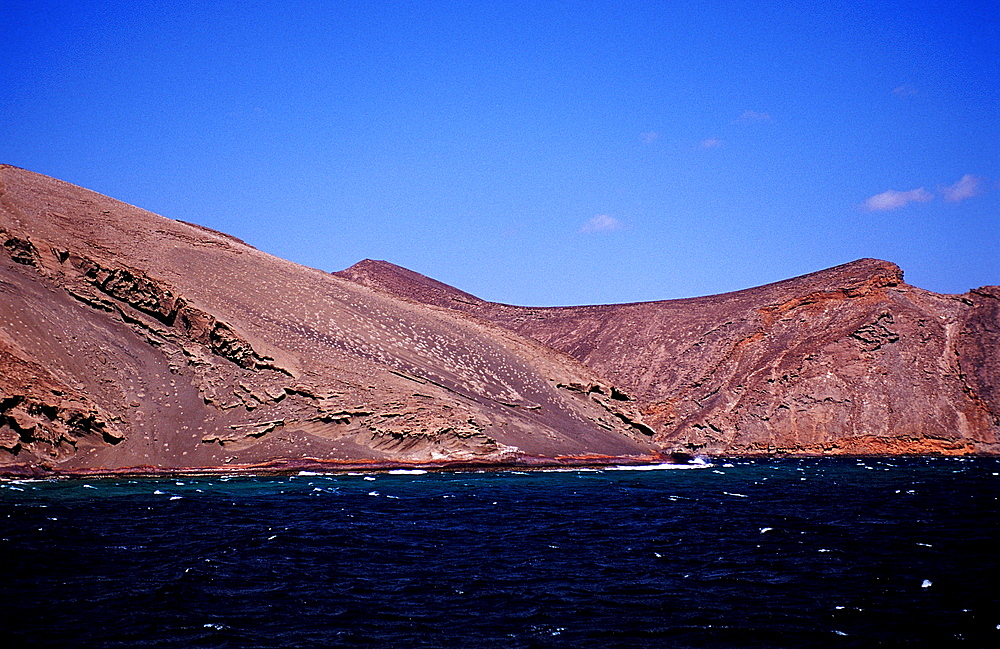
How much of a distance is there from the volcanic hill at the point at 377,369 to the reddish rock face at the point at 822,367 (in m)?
0.18

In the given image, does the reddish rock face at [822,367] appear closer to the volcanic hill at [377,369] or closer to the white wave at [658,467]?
the volcanic hill at [377,369]

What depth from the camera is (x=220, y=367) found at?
52.8 meters

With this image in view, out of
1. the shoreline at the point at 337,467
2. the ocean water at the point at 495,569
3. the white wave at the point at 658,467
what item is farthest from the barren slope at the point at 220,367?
the ocean water at the point at 495,569

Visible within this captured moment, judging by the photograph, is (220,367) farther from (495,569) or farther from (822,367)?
(822,367)

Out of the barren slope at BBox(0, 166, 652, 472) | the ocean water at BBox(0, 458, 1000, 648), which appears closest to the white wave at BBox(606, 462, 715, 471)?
the barren slope at BBox(0, 166, 652, 472)

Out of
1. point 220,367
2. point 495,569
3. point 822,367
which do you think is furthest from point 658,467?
point 495,569

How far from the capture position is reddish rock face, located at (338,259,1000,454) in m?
69.6

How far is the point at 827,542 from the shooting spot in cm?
2272

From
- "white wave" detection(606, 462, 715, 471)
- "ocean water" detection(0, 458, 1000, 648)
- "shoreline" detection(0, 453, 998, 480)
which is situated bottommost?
"shoreline" detection(0, 453, 998, 480)

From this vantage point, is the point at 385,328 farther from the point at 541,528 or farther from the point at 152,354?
the point at 541,528

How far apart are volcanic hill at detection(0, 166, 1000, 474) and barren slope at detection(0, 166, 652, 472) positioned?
14cm

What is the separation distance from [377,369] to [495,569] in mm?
38214

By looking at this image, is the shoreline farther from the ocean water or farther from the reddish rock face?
the reddish rock face

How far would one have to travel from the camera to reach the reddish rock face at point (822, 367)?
6956 centimetres
